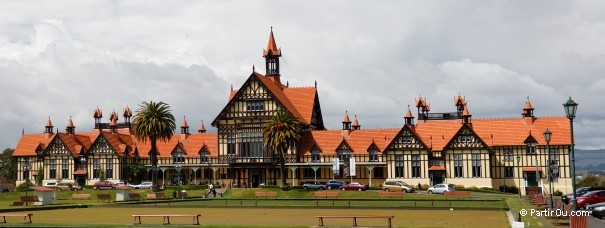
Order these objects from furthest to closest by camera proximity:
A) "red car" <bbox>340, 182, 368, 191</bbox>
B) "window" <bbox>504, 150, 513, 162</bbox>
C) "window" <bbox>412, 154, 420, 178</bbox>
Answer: "window" <bbox>412, 154, 420, 178</bbox> < "window" <bbox>504, 150, 513, 162</bbox> < "red car" <bbox>340, 182, 368, 191</bbox>

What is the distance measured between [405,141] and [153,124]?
32395 mm

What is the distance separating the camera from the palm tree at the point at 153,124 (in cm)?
9088

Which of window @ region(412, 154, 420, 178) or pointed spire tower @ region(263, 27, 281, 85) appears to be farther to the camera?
pointed spire tower @ region(263, 27, 281, 85)

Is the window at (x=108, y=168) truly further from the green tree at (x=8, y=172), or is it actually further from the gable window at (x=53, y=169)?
the green tree at (x=8, y=172)

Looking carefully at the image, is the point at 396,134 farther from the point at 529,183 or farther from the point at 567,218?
the point at 567,218

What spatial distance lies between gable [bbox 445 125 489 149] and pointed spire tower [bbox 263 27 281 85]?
30.7m

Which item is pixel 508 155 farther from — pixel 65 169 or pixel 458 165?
pixel 65 169

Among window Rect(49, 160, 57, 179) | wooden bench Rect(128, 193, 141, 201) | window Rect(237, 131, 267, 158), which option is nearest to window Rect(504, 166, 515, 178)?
window Rect(237, 131, 267, 158)

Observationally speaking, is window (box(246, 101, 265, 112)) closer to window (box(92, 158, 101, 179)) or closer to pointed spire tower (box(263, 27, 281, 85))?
pointed spire tower (box(263, 27, 281, 85))

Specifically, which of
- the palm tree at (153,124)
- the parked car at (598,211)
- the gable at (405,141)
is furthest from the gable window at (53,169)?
the parked car at (598,211)

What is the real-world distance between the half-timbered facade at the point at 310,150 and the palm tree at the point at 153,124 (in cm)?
1037

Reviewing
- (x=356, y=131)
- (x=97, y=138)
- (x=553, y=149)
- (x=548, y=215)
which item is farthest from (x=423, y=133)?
(x=548, y=215)

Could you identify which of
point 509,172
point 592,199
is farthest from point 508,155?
point 592,199

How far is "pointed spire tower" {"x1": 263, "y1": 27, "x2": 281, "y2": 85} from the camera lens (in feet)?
362
